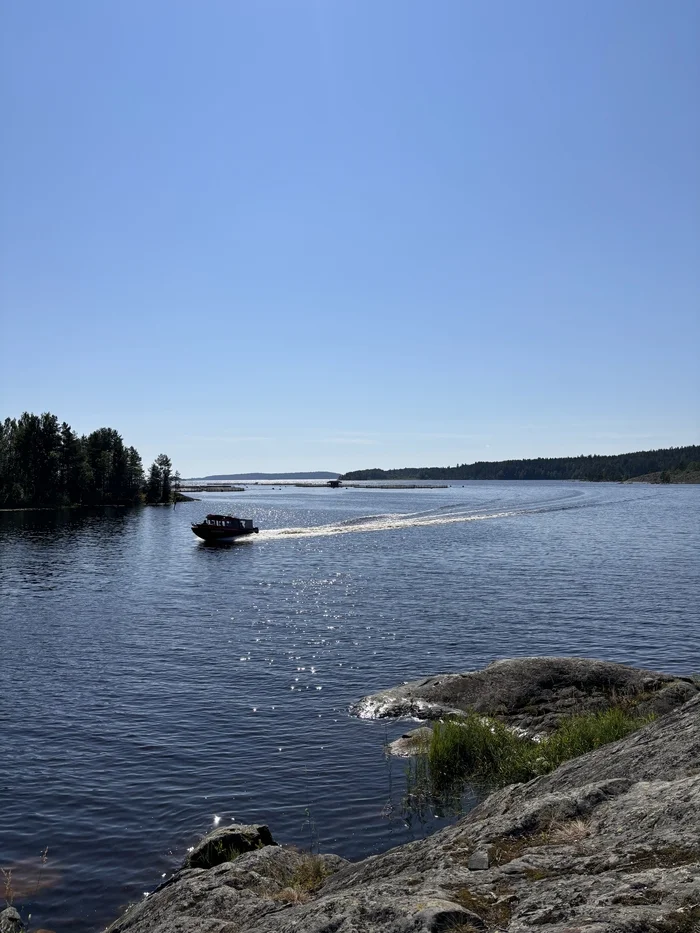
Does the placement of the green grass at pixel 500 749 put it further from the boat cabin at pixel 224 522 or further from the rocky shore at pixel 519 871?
the boat cabin at pixel 224 522

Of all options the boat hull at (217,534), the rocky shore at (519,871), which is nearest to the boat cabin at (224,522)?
the boat hull at (217,534)

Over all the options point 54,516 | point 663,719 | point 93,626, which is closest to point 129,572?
point 93,626

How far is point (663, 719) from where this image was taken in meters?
9.84

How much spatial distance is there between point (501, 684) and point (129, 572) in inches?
1749

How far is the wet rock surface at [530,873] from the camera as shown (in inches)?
213

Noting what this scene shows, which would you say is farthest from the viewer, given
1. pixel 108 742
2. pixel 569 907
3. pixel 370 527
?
pixel 370 527

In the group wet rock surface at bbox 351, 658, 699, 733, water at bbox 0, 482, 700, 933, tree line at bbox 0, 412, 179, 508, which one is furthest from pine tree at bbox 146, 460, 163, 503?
wet rock surface at bbox 351, 658, 699, 733

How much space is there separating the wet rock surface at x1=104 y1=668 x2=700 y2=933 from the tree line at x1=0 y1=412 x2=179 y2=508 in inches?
5407

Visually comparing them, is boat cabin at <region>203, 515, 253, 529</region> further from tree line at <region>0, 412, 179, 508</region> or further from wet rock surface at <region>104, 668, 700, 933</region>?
wet rock surface at <region>104, 668, 700, 933</region>

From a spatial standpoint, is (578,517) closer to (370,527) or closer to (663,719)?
(370,527)

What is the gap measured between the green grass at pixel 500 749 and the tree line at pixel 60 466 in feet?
434

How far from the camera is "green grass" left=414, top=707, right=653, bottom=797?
1500cm

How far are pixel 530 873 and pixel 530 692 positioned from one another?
51.0 feet

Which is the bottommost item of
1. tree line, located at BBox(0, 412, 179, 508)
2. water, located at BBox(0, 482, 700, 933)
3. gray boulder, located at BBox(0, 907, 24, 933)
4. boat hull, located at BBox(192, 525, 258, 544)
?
water, located at BBox(0, 482, 700, 933)
